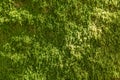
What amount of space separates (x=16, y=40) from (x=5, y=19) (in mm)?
161

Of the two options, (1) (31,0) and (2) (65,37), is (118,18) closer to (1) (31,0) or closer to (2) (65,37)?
(2) (65,37)

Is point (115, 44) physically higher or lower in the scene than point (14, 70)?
higher

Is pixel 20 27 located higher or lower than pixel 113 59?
higher

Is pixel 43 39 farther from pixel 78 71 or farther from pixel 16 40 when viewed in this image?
pixel 78 71

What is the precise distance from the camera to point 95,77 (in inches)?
78.6

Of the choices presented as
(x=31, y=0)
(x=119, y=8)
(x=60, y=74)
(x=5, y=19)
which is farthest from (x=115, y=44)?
(x=5, y=19)

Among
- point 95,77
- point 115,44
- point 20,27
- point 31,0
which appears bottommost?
point 95,77

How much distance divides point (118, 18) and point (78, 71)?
49cm

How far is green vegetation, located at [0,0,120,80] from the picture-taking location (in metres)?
1.88

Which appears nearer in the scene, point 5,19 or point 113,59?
point 5,19

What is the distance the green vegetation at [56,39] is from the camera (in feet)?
6.18

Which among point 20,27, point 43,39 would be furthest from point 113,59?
point 20,27

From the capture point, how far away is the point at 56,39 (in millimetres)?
1922

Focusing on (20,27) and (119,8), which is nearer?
(20,27)
